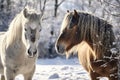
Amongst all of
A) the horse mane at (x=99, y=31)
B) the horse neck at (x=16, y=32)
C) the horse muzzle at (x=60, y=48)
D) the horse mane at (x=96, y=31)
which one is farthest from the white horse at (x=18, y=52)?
the horse mane at (x=99, y=31)

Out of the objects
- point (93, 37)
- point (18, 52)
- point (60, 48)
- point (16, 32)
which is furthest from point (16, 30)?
point (93, 37)

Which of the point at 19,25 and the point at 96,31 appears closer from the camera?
the point at 19,25

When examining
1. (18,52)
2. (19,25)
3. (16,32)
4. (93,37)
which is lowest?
(18,52)

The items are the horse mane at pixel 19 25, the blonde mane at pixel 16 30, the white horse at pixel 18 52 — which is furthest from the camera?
the blonde mane at pixel 16 30

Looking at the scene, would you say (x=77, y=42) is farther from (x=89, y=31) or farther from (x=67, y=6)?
(x=67, y=6)

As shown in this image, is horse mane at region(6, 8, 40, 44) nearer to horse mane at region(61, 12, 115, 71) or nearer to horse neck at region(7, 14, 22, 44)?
horse neck at region(7, 14, 22, 44)

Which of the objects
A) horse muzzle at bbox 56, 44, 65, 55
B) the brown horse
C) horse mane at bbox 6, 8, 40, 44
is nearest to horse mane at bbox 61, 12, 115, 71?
the brown horse

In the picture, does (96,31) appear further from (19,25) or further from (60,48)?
(19,25)

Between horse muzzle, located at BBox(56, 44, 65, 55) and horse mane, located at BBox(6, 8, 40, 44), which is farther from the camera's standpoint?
horse muzzle, located at BBox(56, 44, 65, 55)

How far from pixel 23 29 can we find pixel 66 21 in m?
0.68

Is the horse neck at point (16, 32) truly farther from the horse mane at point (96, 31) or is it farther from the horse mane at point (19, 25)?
the horse mane at point (96, 31)

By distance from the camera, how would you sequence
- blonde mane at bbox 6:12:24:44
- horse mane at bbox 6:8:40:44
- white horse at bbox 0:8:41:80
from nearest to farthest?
horse mane at bbox 6:8:40:44 → white horse at bbox 0:8:41:80 → blonde mane at bbox 6:12:24:44

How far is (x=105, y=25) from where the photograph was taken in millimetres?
5254

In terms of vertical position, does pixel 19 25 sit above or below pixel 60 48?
above
